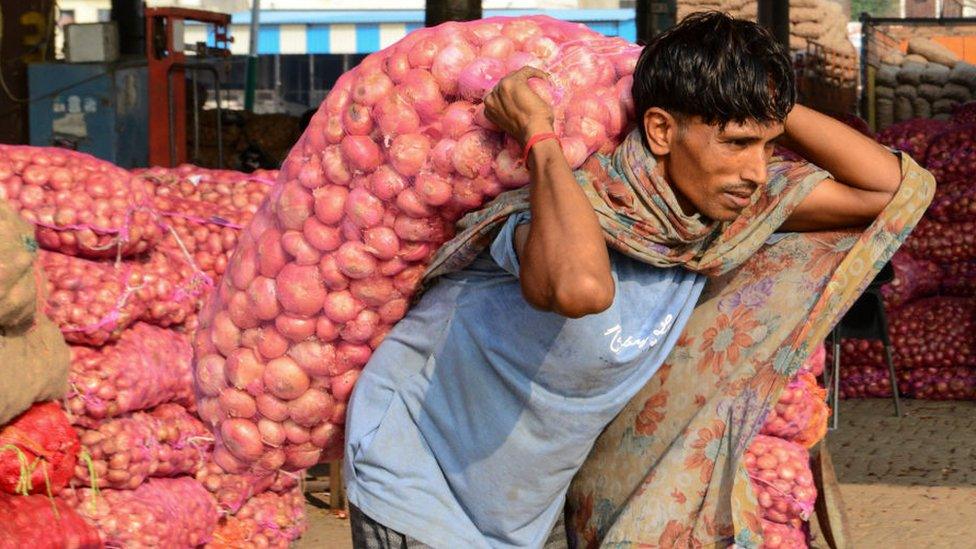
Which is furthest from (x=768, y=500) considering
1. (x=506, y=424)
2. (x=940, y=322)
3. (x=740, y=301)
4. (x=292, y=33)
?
(x=292, y=33)

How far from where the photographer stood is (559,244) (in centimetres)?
186

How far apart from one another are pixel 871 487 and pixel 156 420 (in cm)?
358

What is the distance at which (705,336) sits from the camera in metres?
2.27

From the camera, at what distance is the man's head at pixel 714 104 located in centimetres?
198

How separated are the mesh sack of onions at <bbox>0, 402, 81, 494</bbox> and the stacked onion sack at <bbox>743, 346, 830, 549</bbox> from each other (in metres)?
1.69

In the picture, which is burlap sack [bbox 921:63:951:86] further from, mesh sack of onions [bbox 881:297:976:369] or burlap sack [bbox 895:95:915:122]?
mesh sack of onions [bbox 881:297:976:369]

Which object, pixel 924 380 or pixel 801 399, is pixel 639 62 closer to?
pixel 801 399

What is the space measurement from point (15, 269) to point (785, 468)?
201cm

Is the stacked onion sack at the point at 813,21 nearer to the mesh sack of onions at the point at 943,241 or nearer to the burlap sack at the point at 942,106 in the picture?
the burlap sack at the point at 942,106

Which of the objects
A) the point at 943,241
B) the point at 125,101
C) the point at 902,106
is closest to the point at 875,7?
the point at 902,106

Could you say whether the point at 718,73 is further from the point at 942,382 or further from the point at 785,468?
the point at 942,382

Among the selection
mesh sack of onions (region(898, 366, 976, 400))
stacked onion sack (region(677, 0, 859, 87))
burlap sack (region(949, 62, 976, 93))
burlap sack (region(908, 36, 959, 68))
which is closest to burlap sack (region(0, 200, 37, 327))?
mesh sack of onions (region(898, 366, 976, 400))

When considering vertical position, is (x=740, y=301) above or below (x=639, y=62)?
below

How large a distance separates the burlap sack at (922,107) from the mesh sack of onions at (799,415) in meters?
9.44
